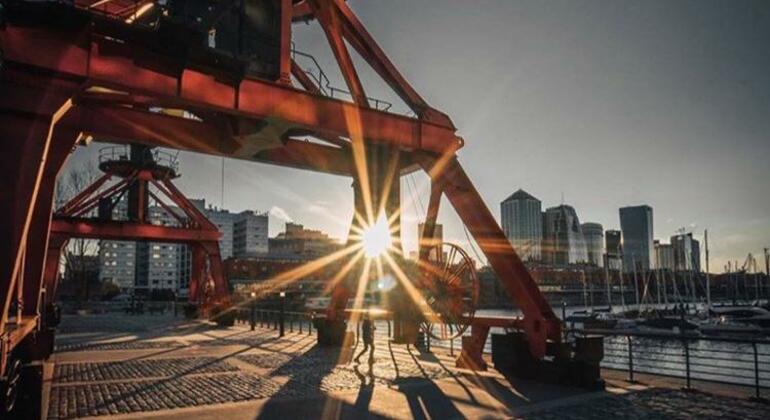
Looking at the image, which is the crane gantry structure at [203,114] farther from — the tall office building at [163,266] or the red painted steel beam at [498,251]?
the tall office building at [163,266]

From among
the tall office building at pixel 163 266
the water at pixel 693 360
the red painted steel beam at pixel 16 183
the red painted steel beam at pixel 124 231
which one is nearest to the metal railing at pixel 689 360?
the water at pixel 693 360

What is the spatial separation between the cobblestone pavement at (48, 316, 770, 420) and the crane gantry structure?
162cm

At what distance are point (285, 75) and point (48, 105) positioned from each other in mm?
5864

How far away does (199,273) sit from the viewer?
145 feet

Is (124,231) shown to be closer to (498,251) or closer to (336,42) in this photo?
(336,42)

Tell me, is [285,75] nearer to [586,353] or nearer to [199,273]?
[586,353]

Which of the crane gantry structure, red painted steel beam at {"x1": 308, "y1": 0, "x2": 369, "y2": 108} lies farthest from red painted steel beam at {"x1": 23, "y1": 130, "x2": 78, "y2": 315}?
red painted steel beam at {"x1": 308, "y1": 0, "x2": 369, "y2": 108}

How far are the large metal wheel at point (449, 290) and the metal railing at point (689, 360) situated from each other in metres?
2.91

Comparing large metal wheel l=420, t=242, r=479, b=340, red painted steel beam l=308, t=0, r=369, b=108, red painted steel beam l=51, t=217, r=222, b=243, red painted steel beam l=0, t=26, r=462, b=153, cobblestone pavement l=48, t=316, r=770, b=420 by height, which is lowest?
cobblestone pavement l=48, t=316, r=770, b=420

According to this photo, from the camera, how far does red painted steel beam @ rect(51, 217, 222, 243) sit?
1254 inches

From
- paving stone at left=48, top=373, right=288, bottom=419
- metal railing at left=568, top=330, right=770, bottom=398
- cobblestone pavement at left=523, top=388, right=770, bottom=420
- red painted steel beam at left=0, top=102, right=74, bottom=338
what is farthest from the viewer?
metal railing at left=568, top=330, right=770, bottom=398

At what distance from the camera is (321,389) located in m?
12.4

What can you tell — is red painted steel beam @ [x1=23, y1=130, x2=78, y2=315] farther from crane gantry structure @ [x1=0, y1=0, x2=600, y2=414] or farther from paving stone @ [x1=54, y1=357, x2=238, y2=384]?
paving stone @ [x1=54, y1=357, x2=238, y2=384]

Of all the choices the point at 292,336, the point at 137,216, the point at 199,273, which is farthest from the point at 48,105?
the point at 199,273
